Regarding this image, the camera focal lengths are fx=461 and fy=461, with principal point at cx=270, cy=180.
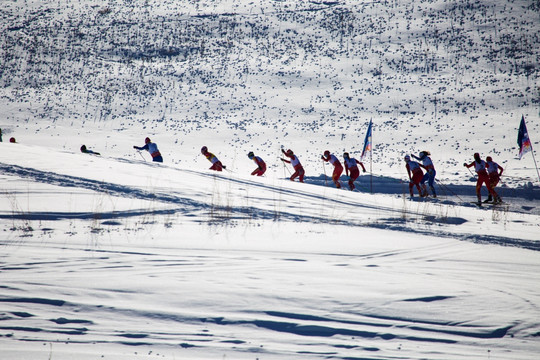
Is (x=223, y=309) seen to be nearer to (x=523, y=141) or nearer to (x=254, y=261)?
(x=254, y=261)

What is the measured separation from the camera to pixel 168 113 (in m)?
39.7

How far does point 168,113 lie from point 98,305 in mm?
37493

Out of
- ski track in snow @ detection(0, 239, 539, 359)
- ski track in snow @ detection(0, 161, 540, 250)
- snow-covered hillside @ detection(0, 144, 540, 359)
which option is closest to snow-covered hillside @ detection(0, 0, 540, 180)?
ski track in snow @ detection(0, 161, 540, 250)

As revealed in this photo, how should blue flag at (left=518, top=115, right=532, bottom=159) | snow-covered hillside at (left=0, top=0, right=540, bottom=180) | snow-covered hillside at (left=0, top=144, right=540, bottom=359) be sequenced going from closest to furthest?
snow-covered hillside at (left=0, top=144, right=540, bottom=359) → blue flag at (left=518, top=115, right=532, bottom=159) → snow-covered hillside at (left=0, top=0, right=540, bottom=180)

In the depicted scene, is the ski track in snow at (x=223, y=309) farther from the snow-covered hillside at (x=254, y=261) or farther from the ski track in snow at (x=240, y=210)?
the ski track in snow at (x=240, y=210)

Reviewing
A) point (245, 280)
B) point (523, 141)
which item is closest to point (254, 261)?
point (245, 280)

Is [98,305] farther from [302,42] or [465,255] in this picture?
[302,42]

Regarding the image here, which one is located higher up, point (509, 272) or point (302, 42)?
point (302, 42)

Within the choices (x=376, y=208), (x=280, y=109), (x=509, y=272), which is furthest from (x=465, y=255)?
(x=280, y=109)

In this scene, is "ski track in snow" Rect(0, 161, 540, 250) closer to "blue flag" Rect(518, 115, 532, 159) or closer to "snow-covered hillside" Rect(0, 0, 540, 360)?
"snow-covered hillside" Rect(0, 0, 540, 360)

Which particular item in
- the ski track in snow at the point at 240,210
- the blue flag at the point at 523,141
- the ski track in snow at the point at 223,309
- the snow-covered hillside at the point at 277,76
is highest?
the snow-covered hillside at the point at 277,76

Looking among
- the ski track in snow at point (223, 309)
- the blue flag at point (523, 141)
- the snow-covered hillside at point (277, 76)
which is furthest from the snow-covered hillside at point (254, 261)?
the snow-covered hillside at point (277, 76)

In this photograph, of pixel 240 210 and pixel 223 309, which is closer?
pixel 223 309

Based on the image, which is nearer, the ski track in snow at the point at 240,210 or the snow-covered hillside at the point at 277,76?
the ski track in snow at the point at 240,210
